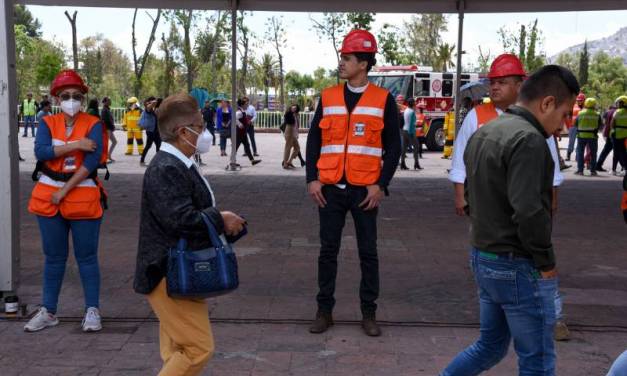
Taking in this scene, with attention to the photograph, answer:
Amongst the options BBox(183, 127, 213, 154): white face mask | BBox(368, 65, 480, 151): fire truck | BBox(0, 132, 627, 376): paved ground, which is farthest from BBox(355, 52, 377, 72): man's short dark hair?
BBox(368, 65, 480, 151): fire truck

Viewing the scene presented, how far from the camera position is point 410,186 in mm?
16312

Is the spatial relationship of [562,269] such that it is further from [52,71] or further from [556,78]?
[52,71]

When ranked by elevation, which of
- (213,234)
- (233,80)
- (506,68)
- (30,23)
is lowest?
(213,234)

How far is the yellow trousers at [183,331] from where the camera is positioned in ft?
12.2

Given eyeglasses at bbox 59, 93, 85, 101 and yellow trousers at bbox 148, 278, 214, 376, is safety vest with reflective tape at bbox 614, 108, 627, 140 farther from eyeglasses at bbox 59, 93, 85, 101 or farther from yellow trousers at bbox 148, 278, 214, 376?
yellow trousers at bbox 148, 278, 214, 376

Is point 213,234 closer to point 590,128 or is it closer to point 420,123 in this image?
point 590,128

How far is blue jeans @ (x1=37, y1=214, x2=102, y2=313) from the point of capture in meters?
5.67

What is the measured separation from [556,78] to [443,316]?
10.4 ft

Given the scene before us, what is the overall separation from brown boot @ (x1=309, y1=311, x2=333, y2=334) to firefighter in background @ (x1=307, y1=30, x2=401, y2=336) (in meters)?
0.01

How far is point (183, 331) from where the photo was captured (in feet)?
12.2

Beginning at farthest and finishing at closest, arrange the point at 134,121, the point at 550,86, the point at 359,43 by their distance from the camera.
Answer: the point at 134,121, the point at 359,43, the point at 550,86

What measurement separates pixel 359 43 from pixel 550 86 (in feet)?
7.51

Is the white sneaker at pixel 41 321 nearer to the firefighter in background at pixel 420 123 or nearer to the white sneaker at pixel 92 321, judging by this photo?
the white sneaker at pixel 92 321

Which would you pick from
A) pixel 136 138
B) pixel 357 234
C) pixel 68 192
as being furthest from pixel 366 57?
pixel 136 138
